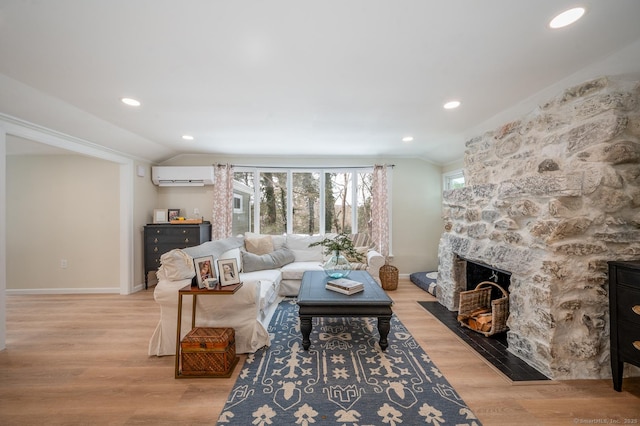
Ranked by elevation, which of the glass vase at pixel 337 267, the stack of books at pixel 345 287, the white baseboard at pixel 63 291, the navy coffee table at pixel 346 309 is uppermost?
the glass vase at pixel 337 267

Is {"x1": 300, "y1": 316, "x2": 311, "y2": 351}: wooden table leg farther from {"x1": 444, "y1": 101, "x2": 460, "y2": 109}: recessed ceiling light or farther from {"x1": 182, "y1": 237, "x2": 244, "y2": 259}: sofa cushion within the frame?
{"x1": 444, "y1": 101, "x2": 460, "y2": 109}: recessed ceiling light

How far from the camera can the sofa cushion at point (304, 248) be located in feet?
14.4

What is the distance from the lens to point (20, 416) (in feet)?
5.24

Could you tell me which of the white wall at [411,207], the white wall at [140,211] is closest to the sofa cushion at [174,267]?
the white wall at [140,211]

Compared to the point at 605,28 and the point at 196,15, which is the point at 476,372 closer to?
the point at 605,28

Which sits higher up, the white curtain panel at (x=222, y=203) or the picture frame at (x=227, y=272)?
the white curtain panel at (x=222, y=203)

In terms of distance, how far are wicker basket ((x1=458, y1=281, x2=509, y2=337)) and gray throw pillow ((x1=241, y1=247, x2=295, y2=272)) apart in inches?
96.5

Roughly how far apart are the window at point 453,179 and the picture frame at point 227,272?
4.01m

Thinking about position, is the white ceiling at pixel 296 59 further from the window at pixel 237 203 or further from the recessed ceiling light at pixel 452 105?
the window at pixel 237 203

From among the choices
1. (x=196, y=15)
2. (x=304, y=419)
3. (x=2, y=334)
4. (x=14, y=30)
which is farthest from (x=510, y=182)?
(x=2, y=334)

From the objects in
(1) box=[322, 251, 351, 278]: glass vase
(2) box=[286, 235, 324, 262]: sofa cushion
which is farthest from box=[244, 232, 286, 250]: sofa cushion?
(1) box=[322, 251, 351, 278]: glass vase

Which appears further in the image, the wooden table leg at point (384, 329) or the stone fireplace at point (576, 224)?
the wooden table leg at point (384, 329)

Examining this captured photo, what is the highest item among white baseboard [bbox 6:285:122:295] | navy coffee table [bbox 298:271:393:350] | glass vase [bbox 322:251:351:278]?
glass vase [bbox 322:251:351:278]

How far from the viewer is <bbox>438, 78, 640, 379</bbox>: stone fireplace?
1.82 metres
